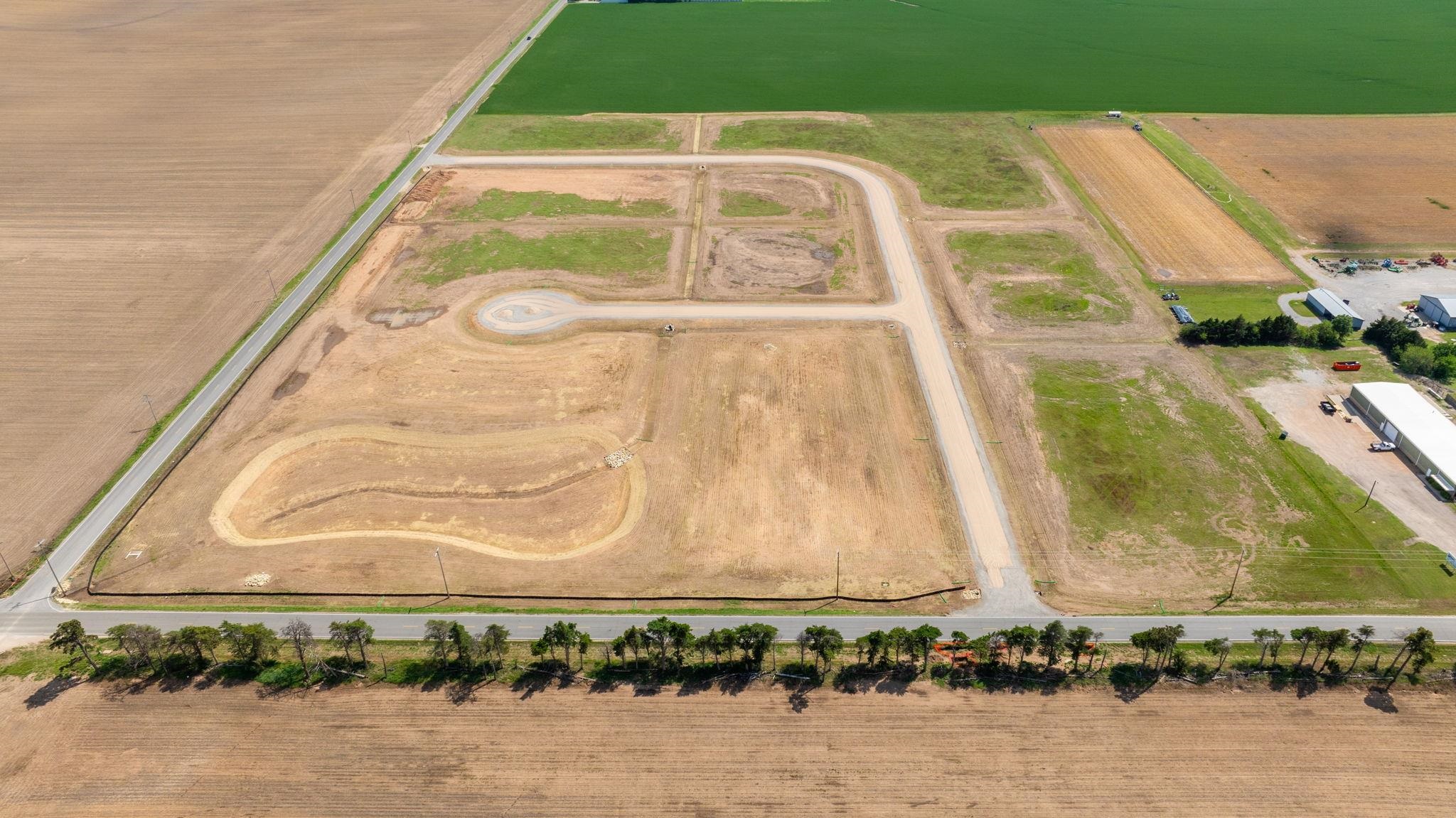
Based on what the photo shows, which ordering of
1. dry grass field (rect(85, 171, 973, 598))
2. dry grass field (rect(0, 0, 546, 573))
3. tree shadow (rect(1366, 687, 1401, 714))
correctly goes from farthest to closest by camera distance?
dry grass field (rect(0, 0, 546, 573)) → dry grass field (rect(85, 171, 973, 598)) → tree shadow (rect(1366, 687, 1401, 714))

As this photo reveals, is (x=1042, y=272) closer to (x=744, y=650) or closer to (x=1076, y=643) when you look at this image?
(x=1076, y=643)

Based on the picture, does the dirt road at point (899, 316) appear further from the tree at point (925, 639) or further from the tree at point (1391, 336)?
the tree at point (1391, 336)

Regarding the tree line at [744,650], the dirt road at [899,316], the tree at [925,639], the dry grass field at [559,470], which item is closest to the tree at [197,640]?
the tree line at [744,650]

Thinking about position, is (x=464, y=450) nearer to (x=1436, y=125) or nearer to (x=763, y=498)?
(x=763, y=498)

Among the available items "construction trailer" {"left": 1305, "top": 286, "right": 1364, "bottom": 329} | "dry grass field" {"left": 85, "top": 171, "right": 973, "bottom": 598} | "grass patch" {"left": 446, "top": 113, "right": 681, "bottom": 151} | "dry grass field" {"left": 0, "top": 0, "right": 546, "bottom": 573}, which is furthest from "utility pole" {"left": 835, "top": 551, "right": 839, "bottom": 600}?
"grass patch" {"left": 446, "top": 113, "right": 681, "bottom": 151}

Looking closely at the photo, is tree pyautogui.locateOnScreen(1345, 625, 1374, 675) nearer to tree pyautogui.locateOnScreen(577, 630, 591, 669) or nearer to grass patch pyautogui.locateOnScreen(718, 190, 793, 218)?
tree pyautogui.locateOnScreen(577, 630, 591, 669)

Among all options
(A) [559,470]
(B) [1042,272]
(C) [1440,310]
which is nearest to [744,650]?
(A) [559,470]
